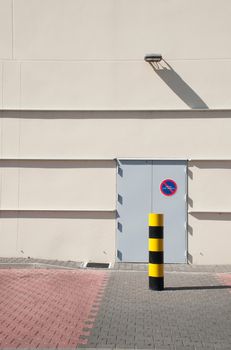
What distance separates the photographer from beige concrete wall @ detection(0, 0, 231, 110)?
1189cm

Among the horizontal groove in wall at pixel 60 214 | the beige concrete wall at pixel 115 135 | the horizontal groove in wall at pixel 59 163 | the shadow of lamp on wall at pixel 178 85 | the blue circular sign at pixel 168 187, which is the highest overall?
the shadow of lamp on wall at pixel 178 85

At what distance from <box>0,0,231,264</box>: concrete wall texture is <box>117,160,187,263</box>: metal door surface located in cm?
17

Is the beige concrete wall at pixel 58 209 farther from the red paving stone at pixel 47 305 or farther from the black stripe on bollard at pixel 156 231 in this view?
the black stripe on bollard at pixel 156 231

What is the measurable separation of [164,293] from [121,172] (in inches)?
140

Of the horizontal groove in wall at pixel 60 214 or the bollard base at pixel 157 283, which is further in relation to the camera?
the horizontal groove in wall at pixel 60 214

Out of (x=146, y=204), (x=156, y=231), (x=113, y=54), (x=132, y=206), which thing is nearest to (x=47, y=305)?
(x=156, y=231)

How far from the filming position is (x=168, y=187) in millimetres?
11930

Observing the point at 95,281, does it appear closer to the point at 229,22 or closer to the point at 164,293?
the point at 164,293

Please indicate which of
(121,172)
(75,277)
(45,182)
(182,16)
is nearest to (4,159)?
(45,182)

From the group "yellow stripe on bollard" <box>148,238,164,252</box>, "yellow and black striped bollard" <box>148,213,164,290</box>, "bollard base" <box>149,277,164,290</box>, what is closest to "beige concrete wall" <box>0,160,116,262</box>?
"bollard base" <box>149,277,164,290</box>

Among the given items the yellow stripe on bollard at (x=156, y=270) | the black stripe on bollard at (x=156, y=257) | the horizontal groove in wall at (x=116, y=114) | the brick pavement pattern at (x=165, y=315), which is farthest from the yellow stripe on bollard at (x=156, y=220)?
the horizontal groove in wall at (x=116, y=114)

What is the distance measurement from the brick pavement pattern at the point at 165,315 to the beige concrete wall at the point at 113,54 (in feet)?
12.8

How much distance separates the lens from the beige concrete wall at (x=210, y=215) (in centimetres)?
1183

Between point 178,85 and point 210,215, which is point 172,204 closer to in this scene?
point 210,215
